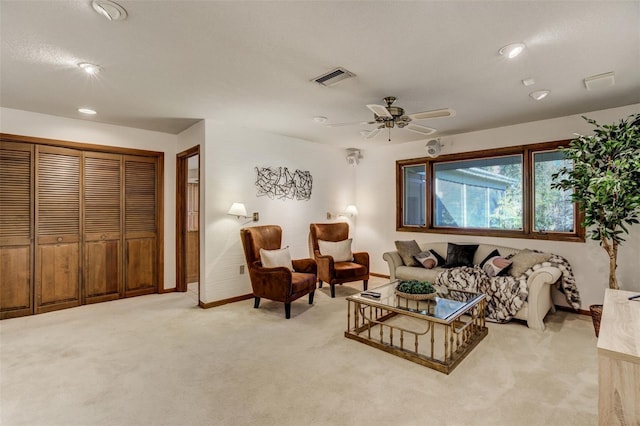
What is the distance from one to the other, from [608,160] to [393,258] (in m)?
2.69

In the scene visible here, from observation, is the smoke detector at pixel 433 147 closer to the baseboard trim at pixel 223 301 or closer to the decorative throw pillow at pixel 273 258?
the decorative throw pillow at pixel 273 258

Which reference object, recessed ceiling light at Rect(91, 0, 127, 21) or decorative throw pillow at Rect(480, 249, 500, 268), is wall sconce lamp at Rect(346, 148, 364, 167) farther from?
recessed ceiling light at Rect(91, 0, 127, 21)

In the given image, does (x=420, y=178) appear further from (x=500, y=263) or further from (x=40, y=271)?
(x=40, y=271)

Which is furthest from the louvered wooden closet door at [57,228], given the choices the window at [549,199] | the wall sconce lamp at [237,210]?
the window at [549,199]

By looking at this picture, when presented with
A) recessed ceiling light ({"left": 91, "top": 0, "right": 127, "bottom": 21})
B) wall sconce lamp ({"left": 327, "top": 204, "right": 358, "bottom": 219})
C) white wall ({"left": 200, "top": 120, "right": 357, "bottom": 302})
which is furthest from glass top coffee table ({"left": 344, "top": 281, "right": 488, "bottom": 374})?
recessed ceiling light ({"left": 91, "top": 0, "right": 127, "bottom": 21})

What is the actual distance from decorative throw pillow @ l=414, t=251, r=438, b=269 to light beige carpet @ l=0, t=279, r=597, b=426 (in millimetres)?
1234

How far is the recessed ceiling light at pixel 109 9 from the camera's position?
1.83 meters

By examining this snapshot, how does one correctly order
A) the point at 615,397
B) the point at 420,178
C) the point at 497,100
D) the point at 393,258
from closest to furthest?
the point at 615,397
the point at 497,100
the point at 393,258
the point at 420,178

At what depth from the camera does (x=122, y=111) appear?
3.88 m

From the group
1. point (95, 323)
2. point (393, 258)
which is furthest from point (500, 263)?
point (95, 323)

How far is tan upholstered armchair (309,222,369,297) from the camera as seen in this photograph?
4.69 metres

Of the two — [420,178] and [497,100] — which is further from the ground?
[497,100]

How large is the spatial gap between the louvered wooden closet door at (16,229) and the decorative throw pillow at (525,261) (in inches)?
233

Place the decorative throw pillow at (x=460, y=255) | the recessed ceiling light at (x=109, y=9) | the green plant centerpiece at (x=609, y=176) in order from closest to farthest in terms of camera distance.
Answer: the recessed ceiling light at (x=109, y=9)
the green plant centerpiece at (x=609, y=176)
the decorative throw pillow at (x=460, y=255)
